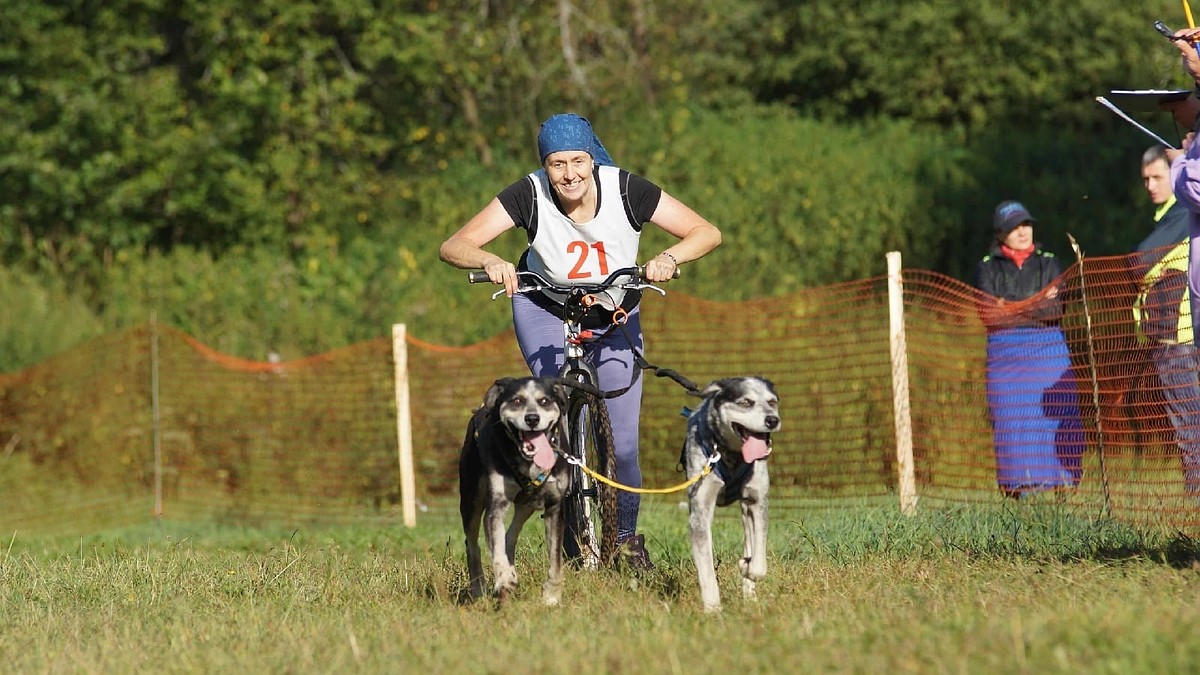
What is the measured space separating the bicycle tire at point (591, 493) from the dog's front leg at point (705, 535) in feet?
3.50

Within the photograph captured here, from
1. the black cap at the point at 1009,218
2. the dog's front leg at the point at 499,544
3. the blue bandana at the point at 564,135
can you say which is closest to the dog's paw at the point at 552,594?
the dog's front leg at the point at 499,544

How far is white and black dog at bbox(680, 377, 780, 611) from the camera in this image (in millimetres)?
5613

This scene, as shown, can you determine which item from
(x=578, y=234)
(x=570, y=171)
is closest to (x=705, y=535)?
(x=578, y=234)

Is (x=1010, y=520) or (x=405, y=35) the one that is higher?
(x=405, y=35)

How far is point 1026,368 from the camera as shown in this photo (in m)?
9.85

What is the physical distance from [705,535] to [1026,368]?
4739mm

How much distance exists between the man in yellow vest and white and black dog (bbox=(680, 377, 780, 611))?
3.05 metres

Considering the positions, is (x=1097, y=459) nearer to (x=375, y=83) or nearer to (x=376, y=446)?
(x=376, y=446)

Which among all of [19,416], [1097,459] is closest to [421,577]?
[1097,459]

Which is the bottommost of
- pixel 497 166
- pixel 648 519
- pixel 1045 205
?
pixel 648 519

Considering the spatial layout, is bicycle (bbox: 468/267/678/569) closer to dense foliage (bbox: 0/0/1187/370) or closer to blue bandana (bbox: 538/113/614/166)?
blue bandana (bbox: 538/113/614/166)

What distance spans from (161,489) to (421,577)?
331 inches

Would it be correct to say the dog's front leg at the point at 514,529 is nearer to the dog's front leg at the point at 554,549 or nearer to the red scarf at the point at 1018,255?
the dog's front leg at the point at 554,549

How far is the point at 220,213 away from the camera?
2220 cm
